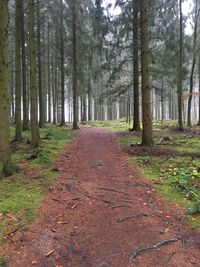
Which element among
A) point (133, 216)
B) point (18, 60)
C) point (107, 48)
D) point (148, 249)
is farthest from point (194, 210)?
point (107, 48)

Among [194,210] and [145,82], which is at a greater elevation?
[145,82]

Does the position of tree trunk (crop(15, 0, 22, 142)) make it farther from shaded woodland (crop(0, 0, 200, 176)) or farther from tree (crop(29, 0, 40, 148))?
tree (crop(29, 0, 40, 148))

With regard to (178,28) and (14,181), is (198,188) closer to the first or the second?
(14,181)

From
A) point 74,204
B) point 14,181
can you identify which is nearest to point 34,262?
point 74,204

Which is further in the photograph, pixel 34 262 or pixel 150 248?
pixel 150 248

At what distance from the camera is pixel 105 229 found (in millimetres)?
5262

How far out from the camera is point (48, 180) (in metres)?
8.22

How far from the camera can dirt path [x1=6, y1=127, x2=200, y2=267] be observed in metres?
4.39

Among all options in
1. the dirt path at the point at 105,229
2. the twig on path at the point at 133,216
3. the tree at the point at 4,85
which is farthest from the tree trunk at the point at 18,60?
the twig on path at the point at 133,216

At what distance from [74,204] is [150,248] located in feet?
7.23

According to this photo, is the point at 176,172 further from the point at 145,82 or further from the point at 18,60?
the point at 18,60

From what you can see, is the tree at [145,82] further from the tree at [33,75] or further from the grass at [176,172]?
the tree at [33,75]

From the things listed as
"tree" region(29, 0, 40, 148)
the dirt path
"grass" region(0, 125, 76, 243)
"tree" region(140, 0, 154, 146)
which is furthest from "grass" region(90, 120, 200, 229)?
"tree" region(29, 0, 40, 148)

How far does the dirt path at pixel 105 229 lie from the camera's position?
173 inches
